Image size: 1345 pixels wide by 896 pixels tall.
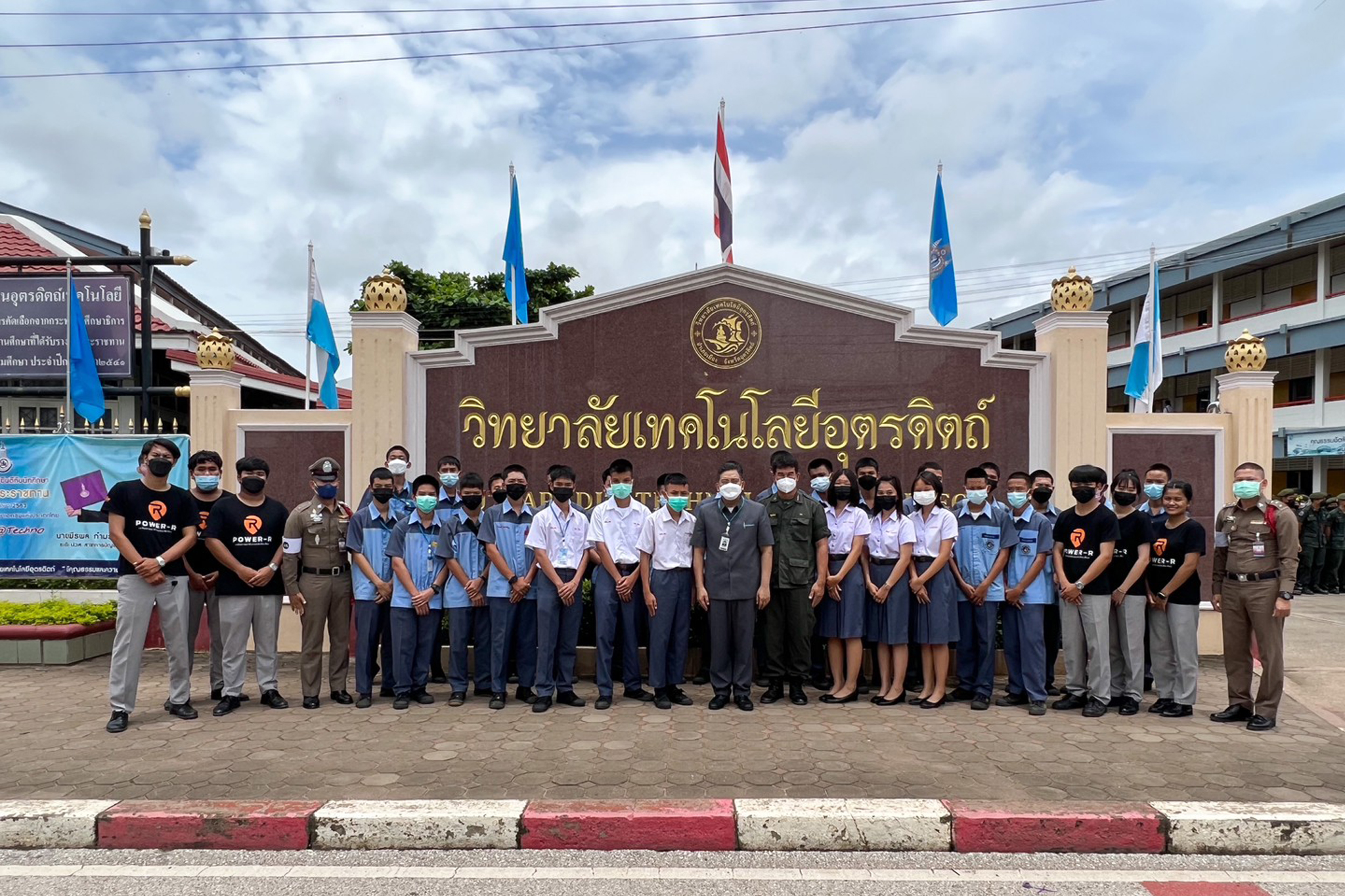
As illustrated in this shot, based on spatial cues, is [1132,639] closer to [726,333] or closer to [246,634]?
[726,333]

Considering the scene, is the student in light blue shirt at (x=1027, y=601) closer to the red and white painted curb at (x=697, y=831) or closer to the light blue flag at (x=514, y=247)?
the red and white painted curb at (x=697, y=831)

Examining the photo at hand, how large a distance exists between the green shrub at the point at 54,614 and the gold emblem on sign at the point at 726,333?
5909 millimetres

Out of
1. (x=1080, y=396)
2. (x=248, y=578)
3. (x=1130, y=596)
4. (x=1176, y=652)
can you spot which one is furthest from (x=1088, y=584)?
(x=248, y=578)

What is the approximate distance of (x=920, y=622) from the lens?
6090 millimetres

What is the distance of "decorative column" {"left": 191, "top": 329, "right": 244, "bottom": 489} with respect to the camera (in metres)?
8.12

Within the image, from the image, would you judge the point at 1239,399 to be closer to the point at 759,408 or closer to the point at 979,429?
the point at 979,429

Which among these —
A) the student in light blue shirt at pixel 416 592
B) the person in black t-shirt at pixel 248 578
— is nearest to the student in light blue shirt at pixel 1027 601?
the student in light blue shirt at pixel 416 592

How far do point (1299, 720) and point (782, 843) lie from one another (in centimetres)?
420

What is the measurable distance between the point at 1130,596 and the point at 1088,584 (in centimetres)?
34

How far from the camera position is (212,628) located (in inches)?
241

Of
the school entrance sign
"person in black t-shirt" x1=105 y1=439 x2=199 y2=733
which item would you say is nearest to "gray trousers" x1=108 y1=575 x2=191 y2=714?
"person in black t-shirt" x1=105 y1=439 x2=199 y2=733

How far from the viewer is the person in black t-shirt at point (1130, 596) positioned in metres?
5.86

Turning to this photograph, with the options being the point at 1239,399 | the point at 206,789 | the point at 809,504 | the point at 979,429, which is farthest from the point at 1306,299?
the point at 206,789

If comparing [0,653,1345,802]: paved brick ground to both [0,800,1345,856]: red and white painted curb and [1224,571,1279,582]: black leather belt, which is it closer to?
[0,800,1345,856]: red and white painted curb
